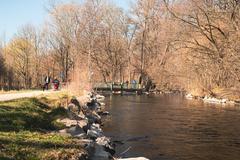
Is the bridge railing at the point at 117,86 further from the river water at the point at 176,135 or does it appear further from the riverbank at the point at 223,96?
the river water at the point at 176,135

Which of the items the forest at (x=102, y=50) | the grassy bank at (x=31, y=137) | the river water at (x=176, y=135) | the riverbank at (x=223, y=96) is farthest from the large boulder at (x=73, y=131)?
the forest at (x=102, y=50)

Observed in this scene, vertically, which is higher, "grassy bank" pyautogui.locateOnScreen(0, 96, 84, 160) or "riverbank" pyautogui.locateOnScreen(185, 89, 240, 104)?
"riverbank" pyautogui.locateOnScreen(185, 89, 240, 104)

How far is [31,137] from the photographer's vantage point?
1156cm

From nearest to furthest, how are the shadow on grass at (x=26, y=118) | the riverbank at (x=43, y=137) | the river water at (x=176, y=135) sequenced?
the riverbank at (x=43, y=137) < the shadow on grass at (x=26, y=118) < the river water at (x=176, y=135)

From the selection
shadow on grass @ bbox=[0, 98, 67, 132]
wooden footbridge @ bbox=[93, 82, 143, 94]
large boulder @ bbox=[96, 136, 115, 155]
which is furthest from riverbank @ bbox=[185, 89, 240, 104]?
large boulder @ bbox=[96, 136, 115, 155]

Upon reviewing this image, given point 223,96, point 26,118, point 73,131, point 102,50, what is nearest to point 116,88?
point 102,50

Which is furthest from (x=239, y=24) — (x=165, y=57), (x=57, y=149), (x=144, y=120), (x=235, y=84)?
(x=165, y=57)

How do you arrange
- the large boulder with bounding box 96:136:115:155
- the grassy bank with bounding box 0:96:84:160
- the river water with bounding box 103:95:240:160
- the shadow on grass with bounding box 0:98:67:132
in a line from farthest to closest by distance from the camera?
1. the river water with bounding box 103:95:240:160
2. the large boulder with bounding box 96:136:115:155
3. the shadow on grass with bounding box 0:98:67:132
4. the grassy bank with bounding box 0:96:84:160

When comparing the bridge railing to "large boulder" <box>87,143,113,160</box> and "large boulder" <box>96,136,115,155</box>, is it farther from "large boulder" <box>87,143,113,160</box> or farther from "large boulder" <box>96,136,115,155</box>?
"large boulder" <box>87,143,113,160</box>

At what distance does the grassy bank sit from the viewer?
380 inches

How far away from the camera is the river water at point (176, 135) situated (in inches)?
603

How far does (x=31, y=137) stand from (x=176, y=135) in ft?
31.8

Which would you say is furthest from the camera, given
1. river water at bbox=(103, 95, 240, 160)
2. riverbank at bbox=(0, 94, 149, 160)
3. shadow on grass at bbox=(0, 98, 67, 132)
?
river water at bbox=(103, 95, 240, 160)

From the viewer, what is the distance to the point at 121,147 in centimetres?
1623
